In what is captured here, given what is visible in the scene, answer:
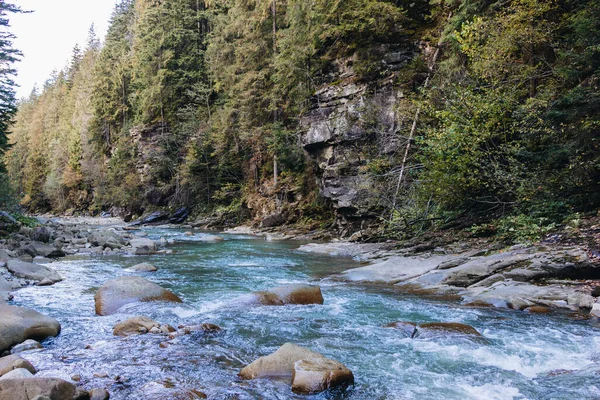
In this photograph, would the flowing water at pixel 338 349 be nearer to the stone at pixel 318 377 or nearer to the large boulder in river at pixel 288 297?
the stone at pixel 318 377

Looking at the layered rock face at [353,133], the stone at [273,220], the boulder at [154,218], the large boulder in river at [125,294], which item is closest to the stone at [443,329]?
the large boulder in river at [125,294]

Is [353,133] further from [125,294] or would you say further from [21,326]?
[21,326]

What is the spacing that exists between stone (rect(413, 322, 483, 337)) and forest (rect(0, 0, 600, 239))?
474 centimetres

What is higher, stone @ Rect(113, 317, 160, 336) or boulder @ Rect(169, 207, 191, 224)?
stone @ Rect(113, 317, 160, 336)

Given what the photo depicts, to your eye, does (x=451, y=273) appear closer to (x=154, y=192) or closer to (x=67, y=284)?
(x=67, y=284)

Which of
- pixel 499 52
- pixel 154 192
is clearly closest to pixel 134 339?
pixel 499 52

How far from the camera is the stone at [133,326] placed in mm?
5539


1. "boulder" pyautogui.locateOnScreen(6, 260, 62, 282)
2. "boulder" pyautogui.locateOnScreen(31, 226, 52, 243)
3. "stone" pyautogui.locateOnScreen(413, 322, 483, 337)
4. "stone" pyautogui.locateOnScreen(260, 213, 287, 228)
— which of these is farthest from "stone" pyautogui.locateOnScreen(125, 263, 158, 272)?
"stone" pyautogui.locateOnScreen(260, 213, 287, 228)

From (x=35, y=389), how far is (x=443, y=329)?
4873 mm

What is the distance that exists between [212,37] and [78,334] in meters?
33.3

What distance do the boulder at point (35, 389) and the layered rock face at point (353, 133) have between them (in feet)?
46.5

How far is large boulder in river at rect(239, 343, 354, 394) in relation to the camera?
3934 millimetres

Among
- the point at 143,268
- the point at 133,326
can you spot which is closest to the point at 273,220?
the point at 143,268

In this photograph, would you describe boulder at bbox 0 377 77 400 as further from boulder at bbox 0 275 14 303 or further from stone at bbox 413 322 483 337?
boulder at bbox 0 275 14 303
